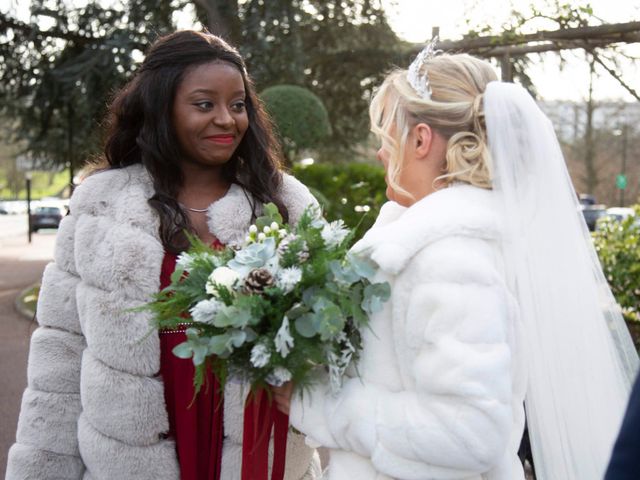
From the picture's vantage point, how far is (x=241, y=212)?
2.71m

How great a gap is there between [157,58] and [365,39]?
1232 cm

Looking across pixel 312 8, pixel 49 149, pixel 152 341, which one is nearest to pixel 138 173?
pixel 152 341

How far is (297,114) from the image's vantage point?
1033 cm

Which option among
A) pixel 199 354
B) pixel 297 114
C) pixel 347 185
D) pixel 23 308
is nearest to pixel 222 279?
pixel 199 354

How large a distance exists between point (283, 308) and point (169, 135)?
106 cm

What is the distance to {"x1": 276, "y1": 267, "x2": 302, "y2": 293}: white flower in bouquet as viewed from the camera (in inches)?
73.4

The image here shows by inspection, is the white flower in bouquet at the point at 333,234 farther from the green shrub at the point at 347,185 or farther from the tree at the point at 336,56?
the tree at the point at 336,56

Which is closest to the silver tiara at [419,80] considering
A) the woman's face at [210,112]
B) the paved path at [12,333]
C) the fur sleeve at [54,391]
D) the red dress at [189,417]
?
the woman's face at [210,112]

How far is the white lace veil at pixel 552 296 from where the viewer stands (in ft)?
6.68

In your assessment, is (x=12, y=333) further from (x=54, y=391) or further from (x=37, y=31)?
(x=54, y=391)

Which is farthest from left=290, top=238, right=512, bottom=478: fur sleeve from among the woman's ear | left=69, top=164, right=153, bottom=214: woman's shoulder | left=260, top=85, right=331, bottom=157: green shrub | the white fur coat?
left=260, top=85, right=331, bottom=157: green shrub

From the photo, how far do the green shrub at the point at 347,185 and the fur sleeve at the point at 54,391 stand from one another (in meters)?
8.07

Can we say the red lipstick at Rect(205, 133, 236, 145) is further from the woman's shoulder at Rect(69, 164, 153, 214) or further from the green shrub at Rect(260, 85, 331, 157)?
the green shrub at Rect(260, 85, 331, 157)

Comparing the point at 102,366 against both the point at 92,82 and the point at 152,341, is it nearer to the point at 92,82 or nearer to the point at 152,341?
the point at 152,341
